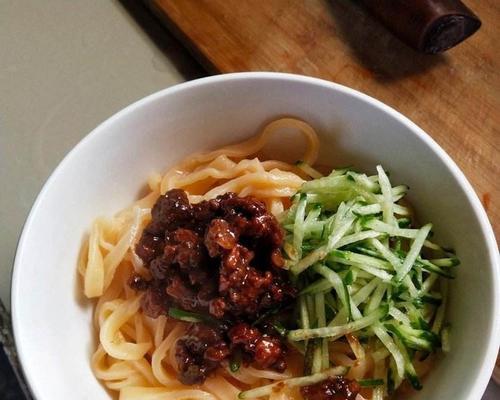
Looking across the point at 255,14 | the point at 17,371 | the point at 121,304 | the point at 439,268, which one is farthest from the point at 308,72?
the point at 17,371

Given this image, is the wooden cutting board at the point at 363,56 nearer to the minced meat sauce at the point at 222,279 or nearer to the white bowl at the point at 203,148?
the white bowl at the point at 203,148

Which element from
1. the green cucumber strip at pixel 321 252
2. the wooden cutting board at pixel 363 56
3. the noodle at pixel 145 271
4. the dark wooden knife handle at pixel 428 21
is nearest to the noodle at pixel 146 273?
the noodle at pixel 145 271

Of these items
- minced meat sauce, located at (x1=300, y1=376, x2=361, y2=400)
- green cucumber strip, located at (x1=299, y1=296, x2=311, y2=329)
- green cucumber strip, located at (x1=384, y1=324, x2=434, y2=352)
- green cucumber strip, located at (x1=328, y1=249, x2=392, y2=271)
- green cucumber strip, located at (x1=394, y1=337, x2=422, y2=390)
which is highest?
green cucumber strip, located at (x1=328, y1=249, x2=392, y2=271)

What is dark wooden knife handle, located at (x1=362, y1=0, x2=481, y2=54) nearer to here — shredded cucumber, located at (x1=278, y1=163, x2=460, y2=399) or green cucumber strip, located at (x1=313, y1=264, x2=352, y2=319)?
shredded cucumber, located at (x1=278, y1=163, x2=460, y2=399)

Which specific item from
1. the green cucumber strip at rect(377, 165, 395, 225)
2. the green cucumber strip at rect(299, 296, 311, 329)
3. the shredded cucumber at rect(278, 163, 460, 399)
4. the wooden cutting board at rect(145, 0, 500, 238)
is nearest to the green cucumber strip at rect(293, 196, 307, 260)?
the shredded cucumber at rect(278, 163, 460, 399)

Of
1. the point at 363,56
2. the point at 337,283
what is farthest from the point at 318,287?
the point at 363,56

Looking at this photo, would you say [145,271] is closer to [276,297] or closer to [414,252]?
[276,297]
